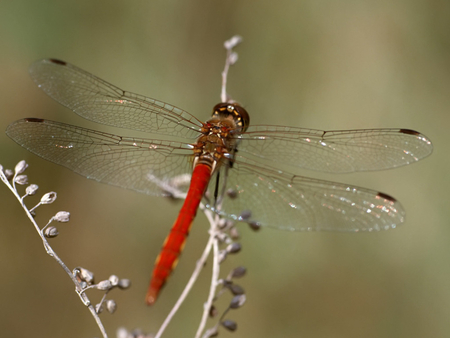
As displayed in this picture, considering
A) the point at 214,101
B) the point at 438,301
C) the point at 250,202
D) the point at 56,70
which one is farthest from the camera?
the point at 214,101

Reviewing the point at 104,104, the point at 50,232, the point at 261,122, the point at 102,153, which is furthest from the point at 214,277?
the point at 261,122

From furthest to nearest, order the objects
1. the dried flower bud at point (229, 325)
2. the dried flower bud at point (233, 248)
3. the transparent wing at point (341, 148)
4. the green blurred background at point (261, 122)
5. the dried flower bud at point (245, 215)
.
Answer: the green blurred background at point (261, 122), the transparent wing at point (341, 148), the dried flower bud at point (245, 215), the dried flower bud at point (233, 248), the dried flower bud at point (229, 325)

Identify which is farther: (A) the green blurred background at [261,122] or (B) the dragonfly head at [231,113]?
(A) the green blurred background at [261,122]

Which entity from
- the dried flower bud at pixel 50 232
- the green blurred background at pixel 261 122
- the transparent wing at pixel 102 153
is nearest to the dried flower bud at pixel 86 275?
the dried flower bud at pixel 50 232

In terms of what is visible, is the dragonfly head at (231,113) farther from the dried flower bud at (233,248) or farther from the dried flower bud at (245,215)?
the dried flower bud at (233,248)

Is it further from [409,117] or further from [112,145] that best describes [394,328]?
[112,145]

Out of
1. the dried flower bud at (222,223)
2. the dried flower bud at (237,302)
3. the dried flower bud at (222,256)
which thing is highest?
the dried flower bud at (222,223)

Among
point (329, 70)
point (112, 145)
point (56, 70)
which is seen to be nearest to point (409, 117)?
point (329, 70)
